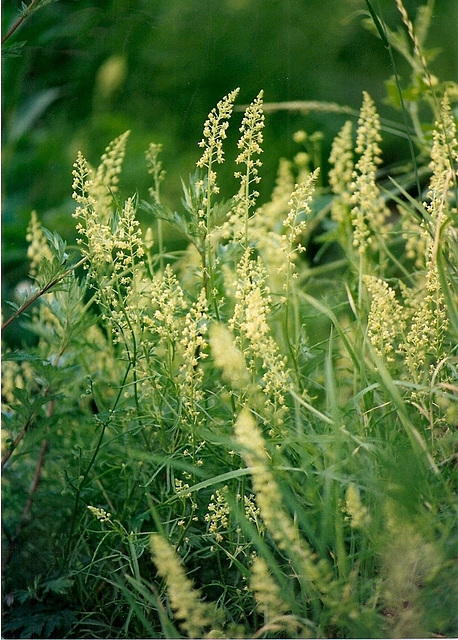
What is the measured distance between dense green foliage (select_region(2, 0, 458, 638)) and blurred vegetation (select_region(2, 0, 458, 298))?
4cm

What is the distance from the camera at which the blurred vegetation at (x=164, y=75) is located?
1.46 meters

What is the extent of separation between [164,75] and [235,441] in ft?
2.61

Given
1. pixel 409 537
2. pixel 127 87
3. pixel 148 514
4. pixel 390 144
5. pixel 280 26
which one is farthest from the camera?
pixel 390 144

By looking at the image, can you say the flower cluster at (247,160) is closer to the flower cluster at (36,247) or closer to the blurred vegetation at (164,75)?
the blurred vegetation at (164,75)

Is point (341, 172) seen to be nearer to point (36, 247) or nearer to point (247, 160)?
point (247, 160)

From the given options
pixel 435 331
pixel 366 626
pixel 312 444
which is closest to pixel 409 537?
pixel 366 626

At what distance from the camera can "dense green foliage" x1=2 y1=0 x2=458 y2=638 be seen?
1075 millimetres

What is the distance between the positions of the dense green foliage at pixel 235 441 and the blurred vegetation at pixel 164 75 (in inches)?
1.5

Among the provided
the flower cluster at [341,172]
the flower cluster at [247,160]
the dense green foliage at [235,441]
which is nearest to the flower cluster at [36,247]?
the dense green foliage at [235,441]

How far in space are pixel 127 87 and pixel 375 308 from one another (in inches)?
30.6

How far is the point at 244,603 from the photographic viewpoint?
3.86 ft

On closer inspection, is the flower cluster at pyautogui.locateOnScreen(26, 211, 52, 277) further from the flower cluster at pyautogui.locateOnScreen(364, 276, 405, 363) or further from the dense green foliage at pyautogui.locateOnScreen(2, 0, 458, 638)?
the flower cluster at pyautogui.locateOnScreen(364, 276, 405, 363)

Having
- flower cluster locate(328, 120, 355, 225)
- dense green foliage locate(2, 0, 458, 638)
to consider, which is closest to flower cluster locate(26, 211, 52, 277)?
dense green foliage locate(2, 0, 458, 638)

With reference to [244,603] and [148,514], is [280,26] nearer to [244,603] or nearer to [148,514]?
[148,514]
